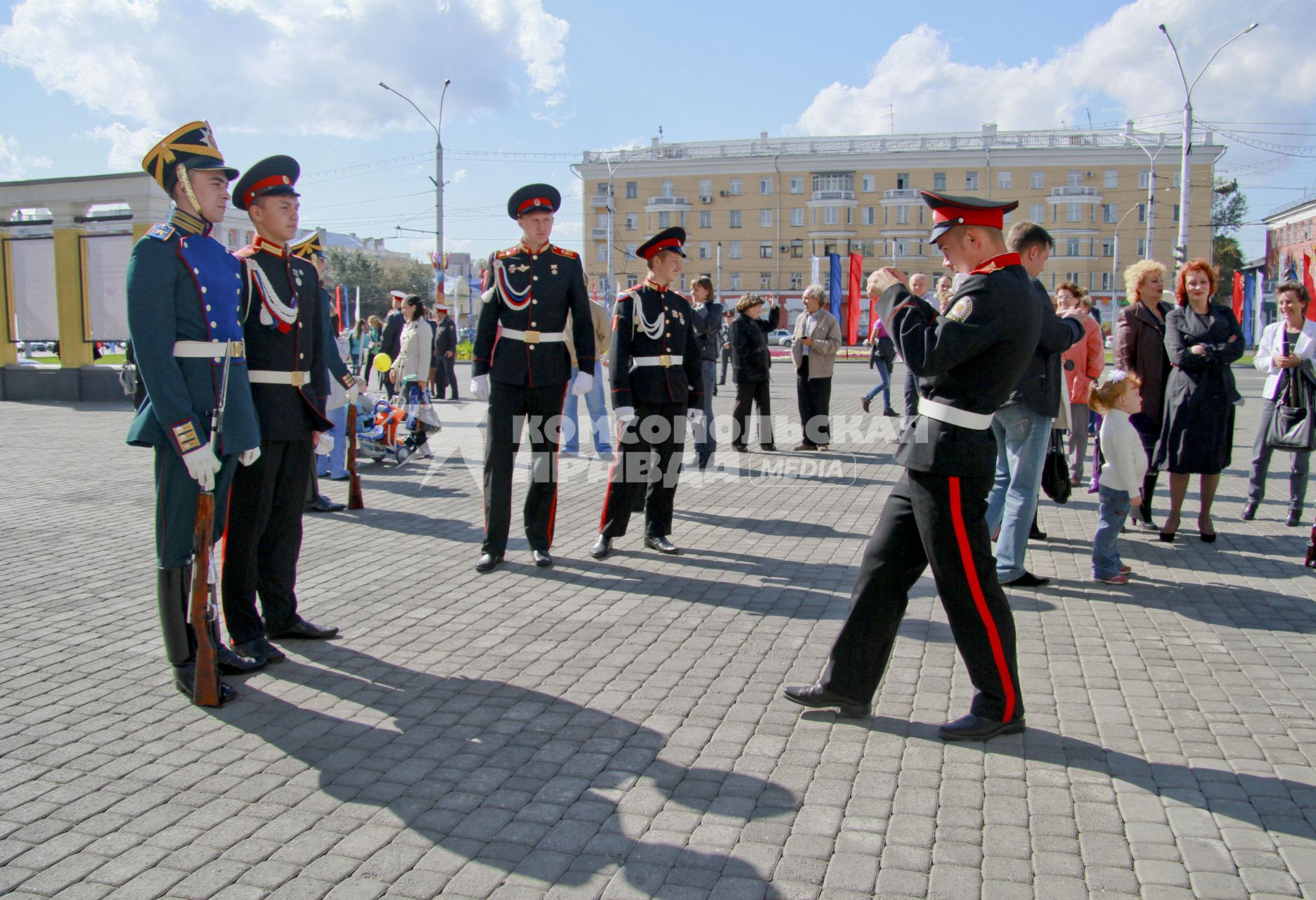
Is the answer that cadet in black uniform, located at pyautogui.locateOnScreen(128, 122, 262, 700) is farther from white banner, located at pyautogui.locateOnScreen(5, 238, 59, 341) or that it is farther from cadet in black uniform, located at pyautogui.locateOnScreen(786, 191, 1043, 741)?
white banner, located at pyautogui.locateOnScreen(5, 238, 59, 341)

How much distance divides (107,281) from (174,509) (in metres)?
18.5

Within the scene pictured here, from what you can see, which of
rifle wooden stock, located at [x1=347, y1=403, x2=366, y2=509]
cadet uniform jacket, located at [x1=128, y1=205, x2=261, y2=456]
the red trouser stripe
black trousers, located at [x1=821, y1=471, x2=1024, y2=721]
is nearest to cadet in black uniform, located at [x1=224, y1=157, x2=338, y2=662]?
cadet uniform jacket, located at [x1=128, y1=205, x2=261, y2=456]

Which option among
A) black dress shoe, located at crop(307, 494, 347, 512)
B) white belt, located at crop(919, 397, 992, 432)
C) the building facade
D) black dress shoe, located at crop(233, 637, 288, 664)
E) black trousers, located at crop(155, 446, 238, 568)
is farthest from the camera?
the building facade

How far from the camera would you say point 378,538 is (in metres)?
7.91

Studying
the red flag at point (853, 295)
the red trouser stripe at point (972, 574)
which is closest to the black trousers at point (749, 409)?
the red trouser stripe at point (972, 574)

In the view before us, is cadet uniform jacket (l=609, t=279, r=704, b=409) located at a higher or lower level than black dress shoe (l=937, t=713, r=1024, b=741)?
higher

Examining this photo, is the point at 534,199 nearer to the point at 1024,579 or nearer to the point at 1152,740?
the point at 1024,579

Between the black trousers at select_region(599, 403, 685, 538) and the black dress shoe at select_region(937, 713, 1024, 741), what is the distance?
3528mm

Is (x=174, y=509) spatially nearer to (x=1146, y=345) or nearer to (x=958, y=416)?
(x=958, y=416)

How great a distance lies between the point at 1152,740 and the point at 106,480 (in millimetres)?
10040

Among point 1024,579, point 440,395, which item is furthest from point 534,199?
point 440,395

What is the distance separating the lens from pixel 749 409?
1312 centimetres

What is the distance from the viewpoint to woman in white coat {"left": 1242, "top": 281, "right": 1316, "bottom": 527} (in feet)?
28.2

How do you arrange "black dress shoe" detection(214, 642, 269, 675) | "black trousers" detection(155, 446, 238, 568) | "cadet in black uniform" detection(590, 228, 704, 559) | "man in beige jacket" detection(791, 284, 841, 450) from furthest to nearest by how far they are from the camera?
"man in beige jacket" detection(791, 284, 841, 450) < "cadet in black uniform" detection(590, 228, 704, 559) < "black dress shoe" detection(214, 642, 269, 675) < "black trousers" detection(155, 446, 238, 568)
